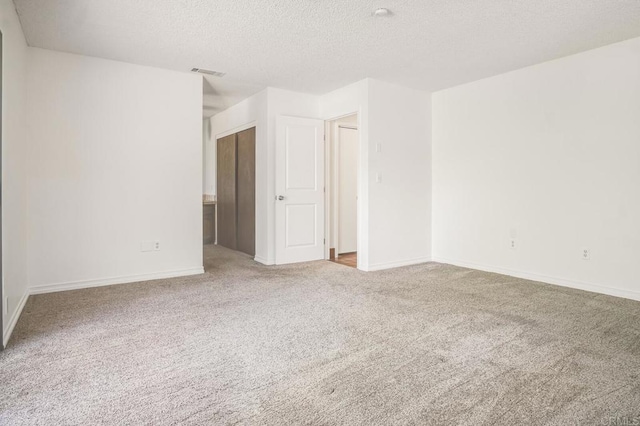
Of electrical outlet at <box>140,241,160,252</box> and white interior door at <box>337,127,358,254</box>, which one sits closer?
electrical outlet at <box>140,241,160,252</box>

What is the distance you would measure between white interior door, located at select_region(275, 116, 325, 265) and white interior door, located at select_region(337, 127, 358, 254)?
640 mm

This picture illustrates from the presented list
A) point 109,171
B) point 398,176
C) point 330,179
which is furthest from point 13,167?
point 398,176

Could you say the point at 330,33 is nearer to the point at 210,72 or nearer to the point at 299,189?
the point at 210,72

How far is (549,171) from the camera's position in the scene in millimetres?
3988

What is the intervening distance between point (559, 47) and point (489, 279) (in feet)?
7.97

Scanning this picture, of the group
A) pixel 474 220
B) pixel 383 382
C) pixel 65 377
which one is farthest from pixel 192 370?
pixel 474 220

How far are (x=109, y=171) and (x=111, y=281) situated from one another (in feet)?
3.80

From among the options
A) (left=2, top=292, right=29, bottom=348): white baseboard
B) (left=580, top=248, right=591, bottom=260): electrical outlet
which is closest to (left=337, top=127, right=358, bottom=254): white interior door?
(left=580, top=248, right=591, bottom=260): electrical outlet

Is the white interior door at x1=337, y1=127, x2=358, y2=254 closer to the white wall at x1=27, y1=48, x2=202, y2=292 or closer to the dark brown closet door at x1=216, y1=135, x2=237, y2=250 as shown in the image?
the dark brown closet door at x1=216, y1=135, x2=237, y2=250

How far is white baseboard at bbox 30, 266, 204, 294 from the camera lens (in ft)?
11.8

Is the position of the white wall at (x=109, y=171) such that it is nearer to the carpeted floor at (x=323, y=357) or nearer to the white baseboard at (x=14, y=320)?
the white baseboard at (x=14, y=320)

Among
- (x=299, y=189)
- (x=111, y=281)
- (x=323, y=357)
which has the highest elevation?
(x=299, y=189)

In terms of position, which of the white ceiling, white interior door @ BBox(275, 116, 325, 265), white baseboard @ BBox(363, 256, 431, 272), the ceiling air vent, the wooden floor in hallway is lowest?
the wooden floor in hallway

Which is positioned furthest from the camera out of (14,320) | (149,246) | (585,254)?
(149,246)
